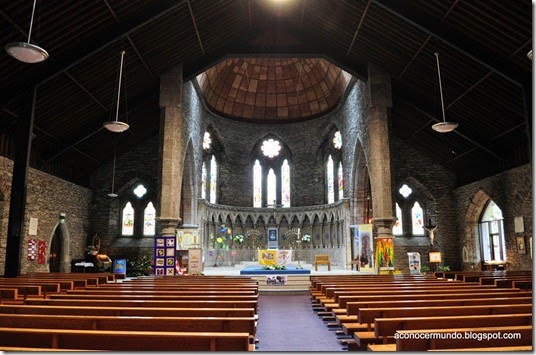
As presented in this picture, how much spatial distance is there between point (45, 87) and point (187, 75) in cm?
578

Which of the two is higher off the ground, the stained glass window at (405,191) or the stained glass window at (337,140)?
the stained glass window at (337,140)

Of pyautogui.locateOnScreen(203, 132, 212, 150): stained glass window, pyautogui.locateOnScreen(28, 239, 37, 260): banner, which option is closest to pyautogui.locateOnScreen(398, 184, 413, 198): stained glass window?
pyautogui.locateOnScreen(203, 132, 212, 150): stained glass window

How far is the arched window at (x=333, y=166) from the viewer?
25.0m

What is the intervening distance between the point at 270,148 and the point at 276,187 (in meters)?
2.76

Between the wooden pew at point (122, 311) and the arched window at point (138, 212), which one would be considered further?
the arched window at point (138, 212)

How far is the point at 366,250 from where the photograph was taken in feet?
57.4

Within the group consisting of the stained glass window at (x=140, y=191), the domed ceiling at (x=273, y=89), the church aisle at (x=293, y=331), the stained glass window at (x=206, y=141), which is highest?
the domed ceiling at (x=273, y=89)

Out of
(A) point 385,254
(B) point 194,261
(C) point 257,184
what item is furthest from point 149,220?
(A) point 385,254

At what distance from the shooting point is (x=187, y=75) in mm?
17000

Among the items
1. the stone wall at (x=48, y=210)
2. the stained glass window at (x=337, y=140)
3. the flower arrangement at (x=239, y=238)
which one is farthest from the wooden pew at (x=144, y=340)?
the stained glass window at (x=337, y=140)

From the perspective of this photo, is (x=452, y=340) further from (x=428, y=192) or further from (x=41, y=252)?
(x=428, y=192)

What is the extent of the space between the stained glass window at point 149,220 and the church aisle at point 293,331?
1340 cm

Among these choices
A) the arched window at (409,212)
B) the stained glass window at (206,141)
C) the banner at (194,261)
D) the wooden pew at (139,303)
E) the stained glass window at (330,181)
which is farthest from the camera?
the stained glass window at (330,181)

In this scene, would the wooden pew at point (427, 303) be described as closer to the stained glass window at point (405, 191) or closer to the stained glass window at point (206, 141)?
the stained glass window at point (405, 191)
